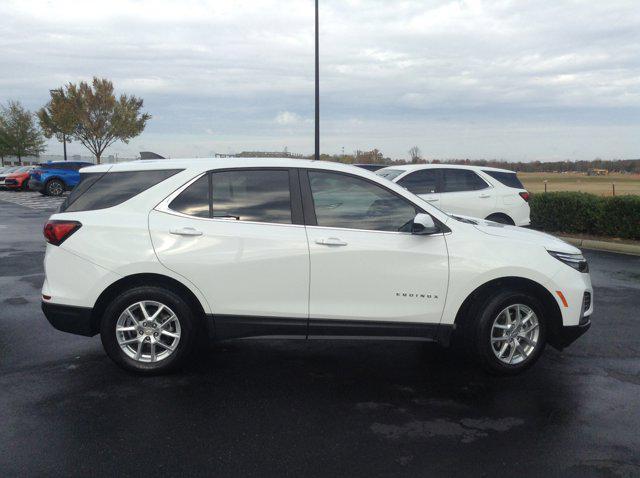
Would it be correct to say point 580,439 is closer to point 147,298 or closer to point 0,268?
point 147,298

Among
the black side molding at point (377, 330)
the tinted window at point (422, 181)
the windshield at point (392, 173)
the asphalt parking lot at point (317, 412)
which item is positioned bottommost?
the asphalt parking lot at point (317, 412)

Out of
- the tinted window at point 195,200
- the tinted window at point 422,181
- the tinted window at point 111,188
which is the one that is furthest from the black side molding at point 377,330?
the tinted window at point 422,181

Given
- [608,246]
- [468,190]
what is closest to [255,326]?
[468,190]

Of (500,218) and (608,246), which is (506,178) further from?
(608,246)

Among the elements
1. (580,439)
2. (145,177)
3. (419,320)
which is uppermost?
(145,177)

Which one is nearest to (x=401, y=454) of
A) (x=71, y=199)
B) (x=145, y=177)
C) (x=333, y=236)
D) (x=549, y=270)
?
(x=333, y=236)

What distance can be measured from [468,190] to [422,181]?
87 centimetres

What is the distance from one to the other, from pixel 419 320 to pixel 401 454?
1.34 meters

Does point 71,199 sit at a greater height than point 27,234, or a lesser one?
greater

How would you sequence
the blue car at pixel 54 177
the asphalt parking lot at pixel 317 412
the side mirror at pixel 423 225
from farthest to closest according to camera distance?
the blue car at pixel 54 177, the side mirror at pixel 423 225, the asphalt parking lot at pixel 317 412

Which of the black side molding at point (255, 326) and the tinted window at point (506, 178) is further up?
the tinted window at point (506, 178)

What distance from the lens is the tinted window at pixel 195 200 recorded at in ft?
14.9

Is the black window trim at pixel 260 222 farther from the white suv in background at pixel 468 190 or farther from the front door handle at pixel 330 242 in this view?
the white suv in background at pixel 468 190

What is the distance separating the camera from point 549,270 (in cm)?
461
